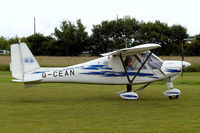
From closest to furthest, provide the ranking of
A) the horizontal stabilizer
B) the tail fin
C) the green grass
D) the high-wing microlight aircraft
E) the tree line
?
the green grass < the horizontal stabilizer < the tail fin < the high-wing microlight aircraft < the tree line

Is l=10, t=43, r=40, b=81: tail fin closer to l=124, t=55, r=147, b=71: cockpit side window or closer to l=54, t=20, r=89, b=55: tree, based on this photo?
l=124, t=55, r=147, b=71: cockpit side window

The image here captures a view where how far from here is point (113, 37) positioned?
53375mm

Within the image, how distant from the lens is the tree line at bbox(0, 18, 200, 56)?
55.2m

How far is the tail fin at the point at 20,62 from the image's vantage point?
1398 cm

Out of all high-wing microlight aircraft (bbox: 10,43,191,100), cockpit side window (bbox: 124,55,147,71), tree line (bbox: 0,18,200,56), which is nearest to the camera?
high-wing microlight aircraft (bbox: 10,43,191,100)

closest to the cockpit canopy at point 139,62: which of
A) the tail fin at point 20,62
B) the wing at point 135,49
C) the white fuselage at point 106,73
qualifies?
the white fuselage at point 106,73

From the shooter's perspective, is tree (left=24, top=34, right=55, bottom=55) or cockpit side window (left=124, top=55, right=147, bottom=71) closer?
cockpit side window (left=124, top=55, right=147, bottom=71)

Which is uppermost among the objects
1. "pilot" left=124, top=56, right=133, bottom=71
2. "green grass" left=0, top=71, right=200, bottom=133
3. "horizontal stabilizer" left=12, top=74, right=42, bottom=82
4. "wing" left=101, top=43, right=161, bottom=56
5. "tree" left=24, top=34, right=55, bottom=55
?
"tree" left=24, top=34, right=55, bottom=55

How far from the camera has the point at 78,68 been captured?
47.5 ft

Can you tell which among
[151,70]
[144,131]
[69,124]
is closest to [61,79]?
[151,70]

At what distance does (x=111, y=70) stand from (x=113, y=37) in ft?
128

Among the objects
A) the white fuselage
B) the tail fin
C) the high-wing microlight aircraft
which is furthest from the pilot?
the tail fin

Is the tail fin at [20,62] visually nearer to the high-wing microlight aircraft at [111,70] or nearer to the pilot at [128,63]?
the high-wing microlight aircraft at [111,70]

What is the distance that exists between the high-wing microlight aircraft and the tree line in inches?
1509
